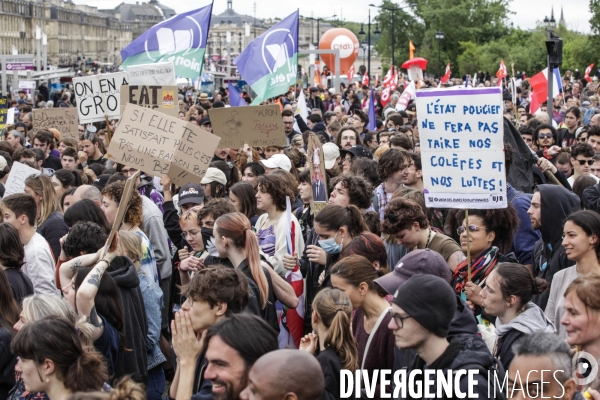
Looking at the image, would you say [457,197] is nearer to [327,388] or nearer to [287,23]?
[327,388]

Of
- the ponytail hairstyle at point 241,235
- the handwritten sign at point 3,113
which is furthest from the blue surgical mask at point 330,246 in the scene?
the handwritten sign at point 3,113

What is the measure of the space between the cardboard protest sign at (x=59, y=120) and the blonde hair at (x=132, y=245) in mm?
8010

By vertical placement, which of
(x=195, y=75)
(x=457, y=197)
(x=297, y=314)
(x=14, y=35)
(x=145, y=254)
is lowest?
(x=297, y=314)

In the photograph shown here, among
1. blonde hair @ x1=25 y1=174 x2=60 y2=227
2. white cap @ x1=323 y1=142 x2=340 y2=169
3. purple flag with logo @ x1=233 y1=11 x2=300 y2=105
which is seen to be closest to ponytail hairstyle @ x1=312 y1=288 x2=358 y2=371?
blonde hair @ x1=25 y1=174 x2=60 y2=227

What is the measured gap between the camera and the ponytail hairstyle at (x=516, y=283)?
15.9 feet

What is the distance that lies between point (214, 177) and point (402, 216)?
3.15 m

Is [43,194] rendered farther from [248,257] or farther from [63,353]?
[63,353]

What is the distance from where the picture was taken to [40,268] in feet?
21.0

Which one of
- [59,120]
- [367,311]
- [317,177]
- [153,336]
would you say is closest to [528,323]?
[367,311]

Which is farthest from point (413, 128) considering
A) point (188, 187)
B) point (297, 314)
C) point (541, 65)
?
point (541, 65)

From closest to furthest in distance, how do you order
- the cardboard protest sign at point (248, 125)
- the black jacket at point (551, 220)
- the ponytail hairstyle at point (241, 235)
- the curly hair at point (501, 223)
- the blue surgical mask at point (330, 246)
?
the ponytail hairstyle at point (241, 235) < the curly hair at point (501, 223) < the blue surgical mask at point (330, 246) < the black jacket at point (551, 220) < the cardboard protest sign at point (248, 125)

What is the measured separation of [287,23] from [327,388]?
36.6 feet

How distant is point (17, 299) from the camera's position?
576 centimetres

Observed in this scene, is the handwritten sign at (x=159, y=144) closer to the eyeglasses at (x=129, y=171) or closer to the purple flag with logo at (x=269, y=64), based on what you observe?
the eyeglasses at (x=129, y=171)
